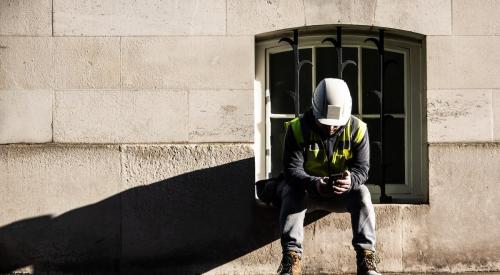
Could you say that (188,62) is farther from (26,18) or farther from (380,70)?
(380,70)

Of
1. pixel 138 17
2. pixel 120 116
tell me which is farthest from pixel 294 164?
pixel 138 17

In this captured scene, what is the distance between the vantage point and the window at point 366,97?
24.1 feet

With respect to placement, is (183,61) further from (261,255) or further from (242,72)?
(261,255)

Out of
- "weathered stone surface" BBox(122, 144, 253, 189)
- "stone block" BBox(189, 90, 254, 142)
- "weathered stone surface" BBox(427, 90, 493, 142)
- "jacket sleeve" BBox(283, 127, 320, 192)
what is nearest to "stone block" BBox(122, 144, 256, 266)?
"weathered stone surface" BBox(122, 144, 253, 189)

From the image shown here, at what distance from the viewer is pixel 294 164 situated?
6.28 metres

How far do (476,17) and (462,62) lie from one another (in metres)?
0.42

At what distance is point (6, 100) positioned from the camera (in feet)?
23.0

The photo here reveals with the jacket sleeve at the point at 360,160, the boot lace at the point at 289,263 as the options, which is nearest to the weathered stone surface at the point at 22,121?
the boot lace at the point at 289,263

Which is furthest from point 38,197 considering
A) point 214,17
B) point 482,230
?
point 482,230

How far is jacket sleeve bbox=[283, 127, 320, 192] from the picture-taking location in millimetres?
6168

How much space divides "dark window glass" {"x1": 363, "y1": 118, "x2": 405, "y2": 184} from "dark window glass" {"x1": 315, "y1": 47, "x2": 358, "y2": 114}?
10.6 inches

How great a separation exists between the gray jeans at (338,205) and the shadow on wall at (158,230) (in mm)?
740

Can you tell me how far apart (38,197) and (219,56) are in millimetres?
2022

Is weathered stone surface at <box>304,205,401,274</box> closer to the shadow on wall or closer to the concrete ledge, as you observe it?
the concrete ledge
